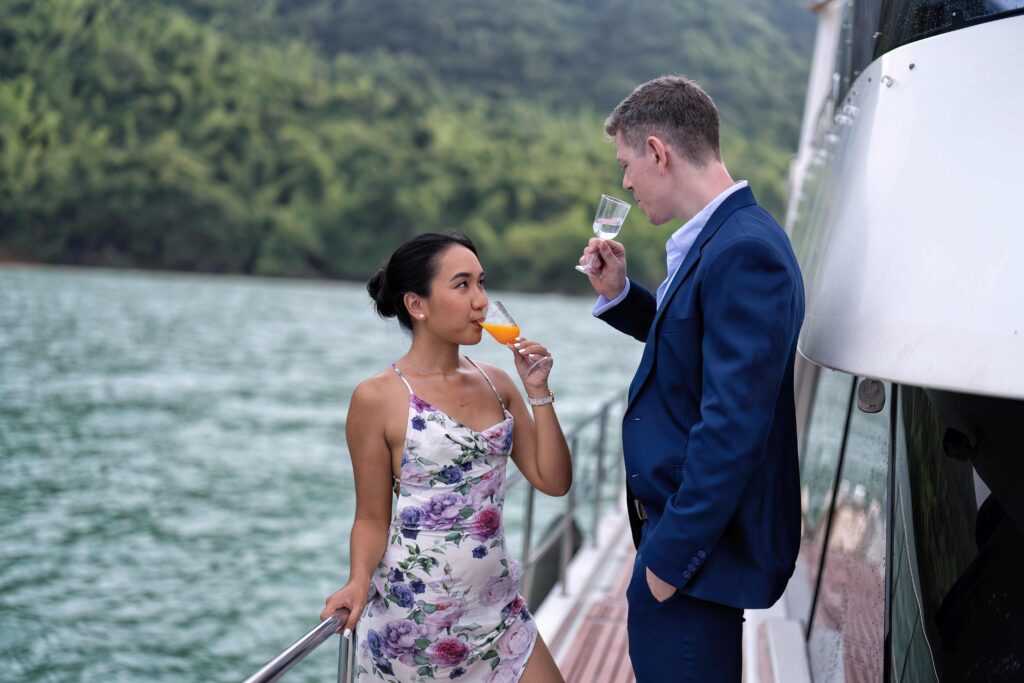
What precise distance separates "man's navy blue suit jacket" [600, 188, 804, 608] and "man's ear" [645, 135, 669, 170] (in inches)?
5.2

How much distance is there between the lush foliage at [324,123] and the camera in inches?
2141

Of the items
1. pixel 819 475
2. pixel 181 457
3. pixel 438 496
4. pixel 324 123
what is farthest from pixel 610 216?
pixel 324 123

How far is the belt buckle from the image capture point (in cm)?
192

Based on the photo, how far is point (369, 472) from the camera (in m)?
2.11

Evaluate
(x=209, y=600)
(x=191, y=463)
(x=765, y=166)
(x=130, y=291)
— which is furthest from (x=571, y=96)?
(x=209, y=600)

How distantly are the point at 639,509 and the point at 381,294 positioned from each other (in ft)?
2.49

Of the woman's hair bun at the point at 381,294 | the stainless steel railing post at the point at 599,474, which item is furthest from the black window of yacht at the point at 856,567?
the stainless steel railing post at the point at 599,474

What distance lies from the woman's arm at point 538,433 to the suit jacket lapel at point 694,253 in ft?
0.84

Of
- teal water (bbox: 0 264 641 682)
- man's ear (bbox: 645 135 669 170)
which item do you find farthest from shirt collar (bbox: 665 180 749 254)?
teal water (bbox: 0 264 641 682)

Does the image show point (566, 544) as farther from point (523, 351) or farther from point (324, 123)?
point (324, 123)

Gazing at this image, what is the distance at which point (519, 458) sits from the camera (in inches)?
89.9

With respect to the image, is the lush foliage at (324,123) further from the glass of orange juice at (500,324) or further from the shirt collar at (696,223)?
the shirt collar at (696,223)

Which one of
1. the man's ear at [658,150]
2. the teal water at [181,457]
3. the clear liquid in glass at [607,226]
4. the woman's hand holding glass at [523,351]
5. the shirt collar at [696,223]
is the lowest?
the teal water at [181,457]

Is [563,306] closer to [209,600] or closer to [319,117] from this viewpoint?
[319,117]
